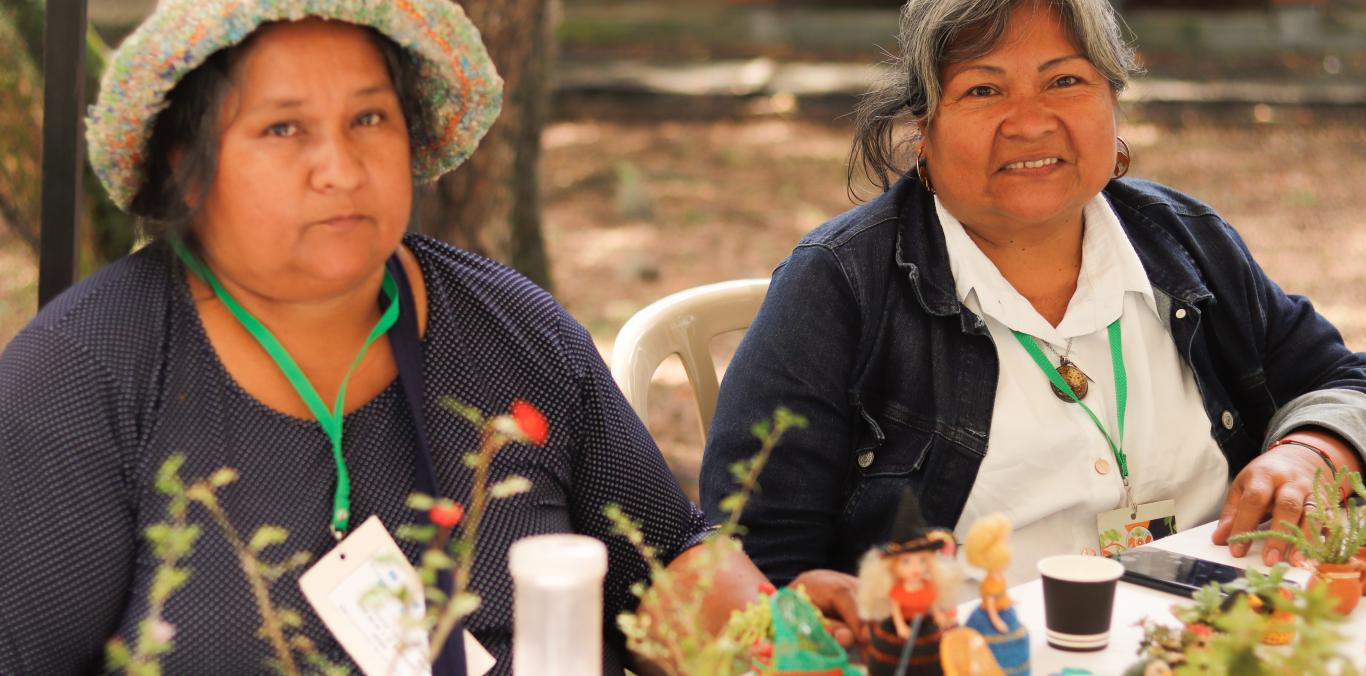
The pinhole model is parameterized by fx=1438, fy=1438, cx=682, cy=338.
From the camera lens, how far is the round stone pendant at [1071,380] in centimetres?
250

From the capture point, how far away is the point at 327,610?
1.88 meters

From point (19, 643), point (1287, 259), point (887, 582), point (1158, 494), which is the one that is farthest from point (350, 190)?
point (1287, 259)

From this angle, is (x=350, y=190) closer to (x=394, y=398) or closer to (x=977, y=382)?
(x=394, y=398)

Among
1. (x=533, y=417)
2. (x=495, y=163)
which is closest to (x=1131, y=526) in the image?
(x=533, y=417)

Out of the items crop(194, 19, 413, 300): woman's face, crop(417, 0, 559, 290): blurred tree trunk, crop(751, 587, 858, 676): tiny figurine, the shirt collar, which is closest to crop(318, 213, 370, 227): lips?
crop(194, 19, 413, 300): woman's face

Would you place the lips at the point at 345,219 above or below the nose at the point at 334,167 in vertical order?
below

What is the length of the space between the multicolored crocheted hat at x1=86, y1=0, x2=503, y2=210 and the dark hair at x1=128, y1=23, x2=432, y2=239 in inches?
0.8

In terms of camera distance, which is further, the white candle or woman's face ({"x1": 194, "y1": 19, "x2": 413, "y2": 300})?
woman's face ({"x1": 194, "y1": 19, "x2": 413, "y2": 300})

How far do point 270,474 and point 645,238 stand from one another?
24.3ft

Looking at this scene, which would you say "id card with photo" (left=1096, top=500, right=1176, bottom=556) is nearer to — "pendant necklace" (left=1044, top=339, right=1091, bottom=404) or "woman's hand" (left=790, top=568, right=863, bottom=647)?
"pendant necklace" (left=1044, top=339, right=1091, bottom=404)

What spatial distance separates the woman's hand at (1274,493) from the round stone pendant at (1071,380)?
30 centimetres

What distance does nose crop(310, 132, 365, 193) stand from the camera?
1905 mm

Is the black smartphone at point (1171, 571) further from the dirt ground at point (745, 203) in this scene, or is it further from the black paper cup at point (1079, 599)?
the dirt ground at point (745, 203)

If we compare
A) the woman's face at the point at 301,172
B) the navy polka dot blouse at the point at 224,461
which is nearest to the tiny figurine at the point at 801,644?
the navy polka dot blouse at the point at 224,461
